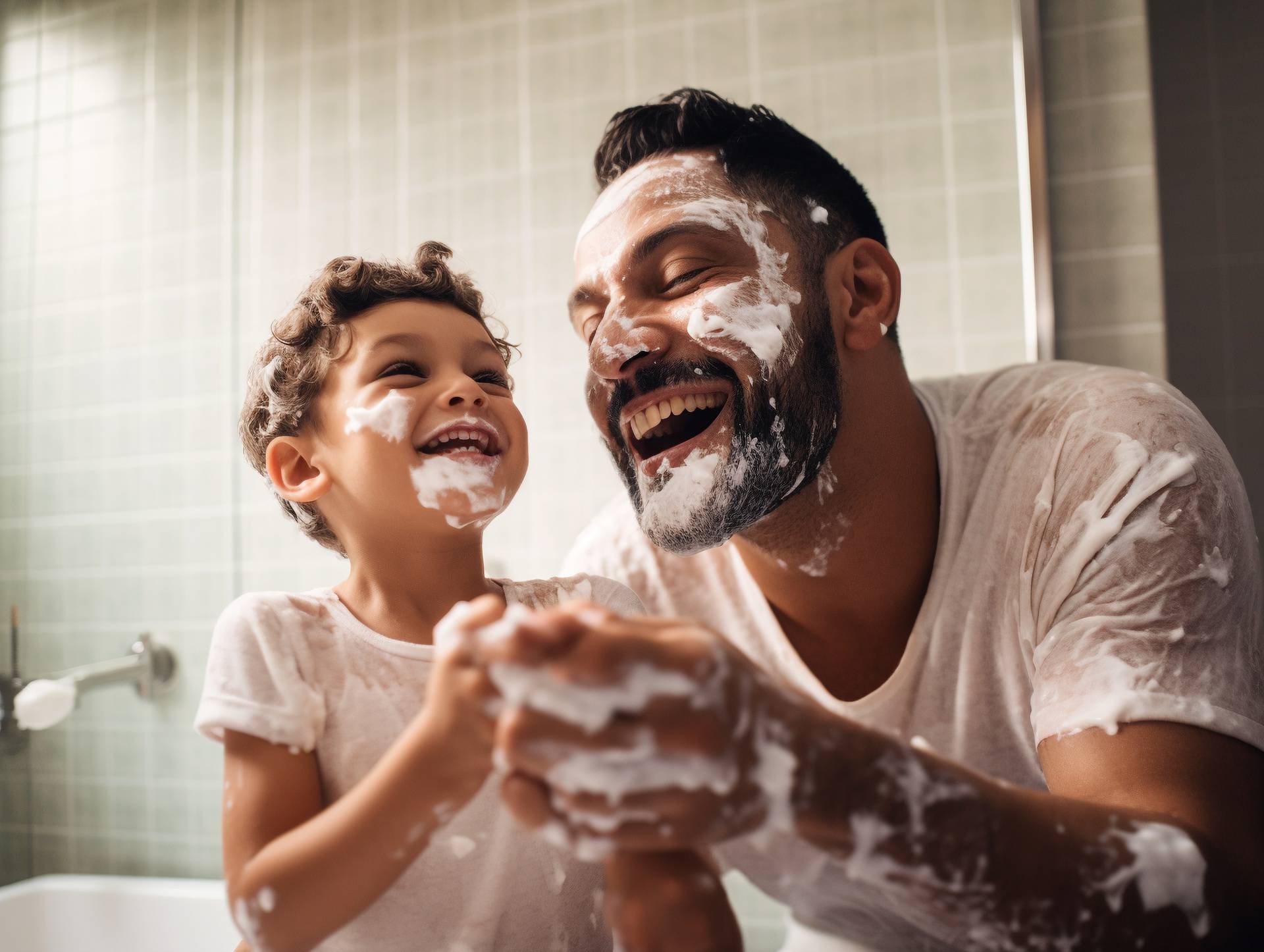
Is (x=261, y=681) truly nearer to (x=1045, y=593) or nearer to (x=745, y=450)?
(x=745, y=450)

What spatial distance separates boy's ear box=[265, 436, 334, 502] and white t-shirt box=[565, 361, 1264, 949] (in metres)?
0.37

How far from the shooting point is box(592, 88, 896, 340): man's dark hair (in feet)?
2.64

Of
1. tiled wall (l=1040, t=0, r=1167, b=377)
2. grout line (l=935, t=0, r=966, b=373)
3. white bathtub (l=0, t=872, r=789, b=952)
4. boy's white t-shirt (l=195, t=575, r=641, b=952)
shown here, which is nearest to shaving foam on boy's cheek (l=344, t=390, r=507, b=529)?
boy's white t-shirt (l=195, t=575, r=641, b=952)

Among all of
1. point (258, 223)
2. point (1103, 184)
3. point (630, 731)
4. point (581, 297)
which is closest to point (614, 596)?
point (581, 297)

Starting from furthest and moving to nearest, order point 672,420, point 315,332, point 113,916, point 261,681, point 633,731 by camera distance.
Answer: point 113,916 < point 672,420 < point 315,332 < point 261,681 < point 633,731

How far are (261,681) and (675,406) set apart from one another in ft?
1.23

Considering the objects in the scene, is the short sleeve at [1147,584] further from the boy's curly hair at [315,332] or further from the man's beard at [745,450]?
the boy's curly hair at [315,332]

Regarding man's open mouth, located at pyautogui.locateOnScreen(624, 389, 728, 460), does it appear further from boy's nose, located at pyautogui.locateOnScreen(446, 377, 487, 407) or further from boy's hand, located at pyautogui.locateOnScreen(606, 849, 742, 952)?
boy's hand, located at pyautogui.locateOnScreen(606, 849, 742, 952)

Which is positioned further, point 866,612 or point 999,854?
point 866,612

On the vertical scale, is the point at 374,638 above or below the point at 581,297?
below

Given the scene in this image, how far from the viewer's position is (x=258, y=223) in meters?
1.41

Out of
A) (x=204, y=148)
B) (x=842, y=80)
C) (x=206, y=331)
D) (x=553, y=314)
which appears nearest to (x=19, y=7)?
(x=204, y=148)

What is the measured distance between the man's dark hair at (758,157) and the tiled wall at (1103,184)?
48 centimetres

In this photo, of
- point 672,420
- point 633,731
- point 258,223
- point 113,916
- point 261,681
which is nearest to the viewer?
point 633,731
